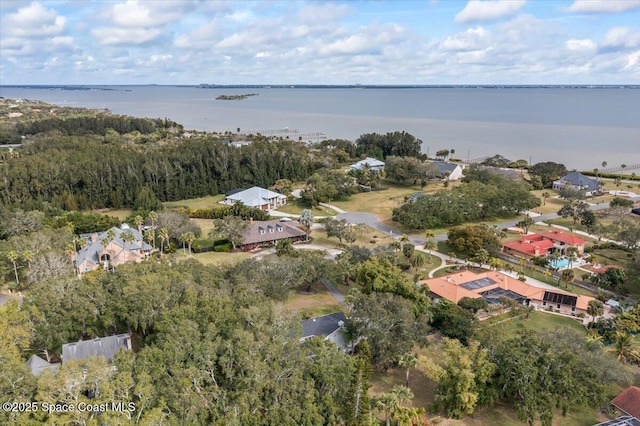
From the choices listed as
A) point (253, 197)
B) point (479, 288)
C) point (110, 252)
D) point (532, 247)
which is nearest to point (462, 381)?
point (479, 288)

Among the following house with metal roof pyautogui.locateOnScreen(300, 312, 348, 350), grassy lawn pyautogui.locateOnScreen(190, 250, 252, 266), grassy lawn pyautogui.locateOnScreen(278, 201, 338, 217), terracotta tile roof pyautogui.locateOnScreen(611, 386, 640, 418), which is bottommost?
grassy lawn pyautogui.locateOnScreen(190, 250, 252, 266)

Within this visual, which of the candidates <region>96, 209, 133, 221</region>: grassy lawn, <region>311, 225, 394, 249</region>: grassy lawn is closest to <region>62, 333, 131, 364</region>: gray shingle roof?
<region>311, 225, 394, 249</region>: grassy lawn

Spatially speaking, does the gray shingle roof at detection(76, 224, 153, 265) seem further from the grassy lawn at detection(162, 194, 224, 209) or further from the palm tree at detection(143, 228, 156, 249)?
the grassy lawn at detection(162, 194, 224, 209)

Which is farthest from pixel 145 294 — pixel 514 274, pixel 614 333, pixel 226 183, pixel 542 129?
pixel 542 129

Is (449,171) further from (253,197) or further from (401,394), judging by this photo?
(401,394)

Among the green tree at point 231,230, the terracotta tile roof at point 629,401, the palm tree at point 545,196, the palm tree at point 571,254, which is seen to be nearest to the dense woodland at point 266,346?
the terracotta tile roof at point 629,401

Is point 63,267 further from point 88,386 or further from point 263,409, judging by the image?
point 263,409
